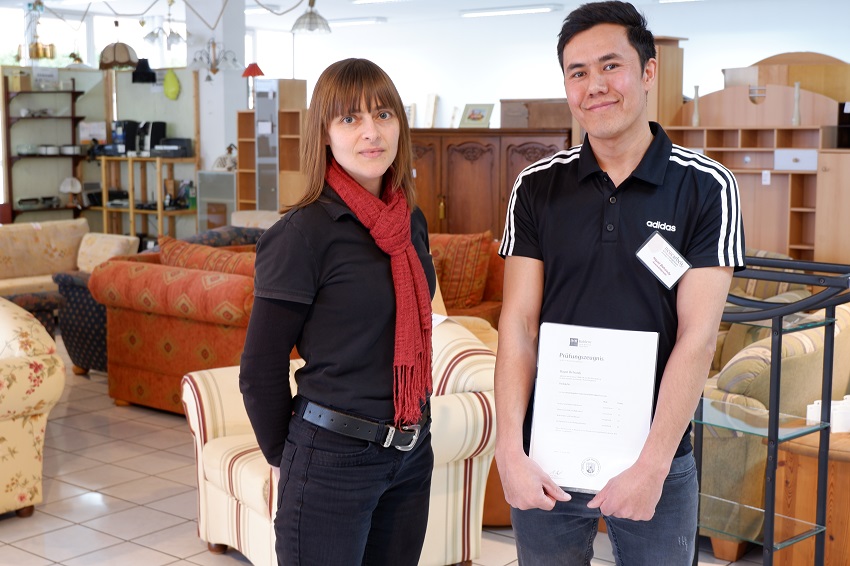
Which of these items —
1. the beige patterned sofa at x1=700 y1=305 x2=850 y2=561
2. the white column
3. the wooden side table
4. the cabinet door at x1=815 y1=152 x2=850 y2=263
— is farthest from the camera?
the white column

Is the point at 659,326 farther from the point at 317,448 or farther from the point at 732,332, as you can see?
the point at 732,332

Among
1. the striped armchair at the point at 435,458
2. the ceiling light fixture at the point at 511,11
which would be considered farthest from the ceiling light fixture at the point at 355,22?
the striped armchair at the point at 435,458

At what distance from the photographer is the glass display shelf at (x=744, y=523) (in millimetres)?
2709

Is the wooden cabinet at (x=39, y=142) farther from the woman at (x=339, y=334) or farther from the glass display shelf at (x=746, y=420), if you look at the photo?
the woman at (x=339, y=334)

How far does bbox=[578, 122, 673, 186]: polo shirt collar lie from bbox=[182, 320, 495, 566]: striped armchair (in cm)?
159

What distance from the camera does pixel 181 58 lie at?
17.2 m

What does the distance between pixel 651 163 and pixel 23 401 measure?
10.5 feet

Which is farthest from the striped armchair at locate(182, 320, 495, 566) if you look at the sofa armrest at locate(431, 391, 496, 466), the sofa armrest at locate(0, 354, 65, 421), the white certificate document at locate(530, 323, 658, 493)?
the white certificate document at locate(530, 323, 658, 493)

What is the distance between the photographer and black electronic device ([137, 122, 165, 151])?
40.2 ft

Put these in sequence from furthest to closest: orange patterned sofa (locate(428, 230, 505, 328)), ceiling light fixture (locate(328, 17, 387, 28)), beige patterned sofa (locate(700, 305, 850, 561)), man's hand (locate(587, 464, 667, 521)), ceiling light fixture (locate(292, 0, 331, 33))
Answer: ceiling light fixture (locate(328, 17, 387, 28)) < ceiling light fixture (locate(292, 0, 331, 33)) < orange patterned sofa (locate(428, 230, 505, 328)) < beige patterned sofa (locate(700, 305, 850, 561)) < man's hand (locate(587, 464, 667, 521))

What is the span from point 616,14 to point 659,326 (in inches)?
21.7

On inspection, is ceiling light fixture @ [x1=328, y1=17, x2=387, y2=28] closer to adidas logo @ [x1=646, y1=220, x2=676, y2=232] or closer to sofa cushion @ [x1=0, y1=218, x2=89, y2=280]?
sofa cushion @ [x1=0, y1=218, x2=89, y2=280]

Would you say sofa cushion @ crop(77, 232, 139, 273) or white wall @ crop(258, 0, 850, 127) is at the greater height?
white wall @ crop(258, 0, 850, 127)

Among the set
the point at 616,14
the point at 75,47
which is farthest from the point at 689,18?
the point at 616,14
